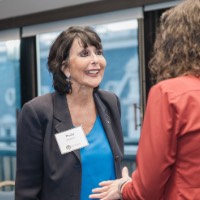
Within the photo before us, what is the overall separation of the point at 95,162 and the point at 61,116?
0.81 feet

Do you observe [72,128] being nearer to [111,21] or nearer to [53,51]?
[53,51]

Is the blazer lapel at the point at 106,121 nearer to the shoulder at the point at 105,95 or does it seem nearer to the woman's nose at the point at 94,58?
the shoulder at the point at 105,95

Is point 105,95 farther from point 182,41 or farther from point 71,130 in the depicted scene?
point 182,41

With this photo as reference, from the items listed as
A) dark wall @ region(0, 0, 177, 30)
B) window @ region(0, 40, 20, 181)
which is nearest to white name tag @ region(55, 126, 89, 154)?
dark wall @ region(0, 0, 177, 30)

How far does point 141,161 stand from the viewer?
112cm

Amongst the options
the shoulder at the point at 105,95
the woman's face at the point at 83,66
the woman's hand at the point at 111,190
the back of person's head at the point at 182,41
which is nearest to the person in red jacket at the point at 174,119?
the back of person's head at the point at 182,41

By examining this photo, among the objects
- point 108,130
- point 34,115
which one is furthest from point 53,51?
point 108,130

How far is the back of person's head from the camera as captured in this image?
1101 millimetres

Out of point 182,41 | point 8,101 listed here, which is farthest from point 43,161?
point 8,101

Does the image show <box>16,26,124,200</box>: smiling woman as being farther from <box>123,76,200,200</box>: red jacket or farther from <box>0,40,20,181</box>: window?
<box>0,40,20,181</box>: window

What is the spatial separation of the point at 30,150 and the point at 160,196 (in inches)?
24.2

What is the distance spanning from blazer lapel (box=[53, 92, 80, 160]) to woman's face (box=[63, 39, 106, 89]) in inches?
3.8

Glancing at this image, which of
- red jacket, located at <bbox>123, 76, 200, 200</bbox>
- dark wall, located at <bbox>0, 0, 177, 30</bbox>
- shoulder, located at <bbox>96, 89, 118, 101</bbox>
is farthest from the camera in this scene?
dark wall, located at <bbox>0, 0, 177, 30</bbox>

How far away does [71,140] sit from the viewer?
61.7 inches
